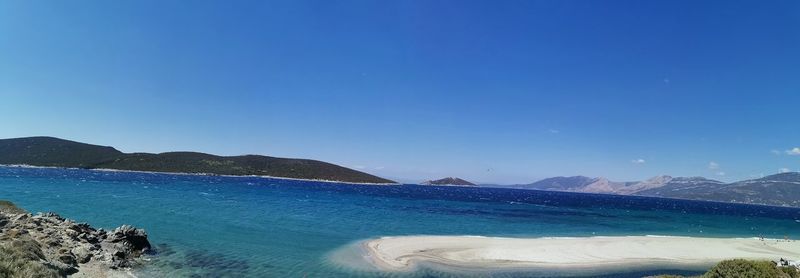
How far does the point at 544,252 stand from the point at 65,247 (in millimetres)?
33720

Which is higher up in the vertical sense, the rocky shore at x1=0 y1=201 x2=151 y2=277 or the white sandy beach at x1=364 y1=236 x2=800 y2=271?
the rocky shore at x1=0 y1=201 x2=151 y2=277

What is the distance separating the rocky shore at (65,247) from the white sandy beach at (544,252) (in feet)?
51.2

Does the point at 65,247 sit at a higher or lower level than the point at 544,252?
higher

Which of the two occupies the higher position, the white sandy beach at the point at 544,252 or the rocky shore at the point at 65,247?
the rocky shore at the point at 65,247

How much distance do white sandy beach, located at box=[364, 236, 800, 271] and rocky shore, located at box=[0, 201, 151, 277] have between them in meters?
15.6

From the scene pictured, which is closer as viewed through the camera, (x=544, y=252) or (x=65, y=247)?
(x=65, y=247)

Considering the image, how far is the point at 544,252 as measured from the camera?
34.9 meters

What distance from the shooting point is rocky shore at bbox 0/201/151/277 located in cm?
1616

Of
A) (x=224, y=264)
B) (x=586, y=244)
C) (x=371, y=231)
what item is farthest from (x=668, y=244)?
(x=224, y=264)

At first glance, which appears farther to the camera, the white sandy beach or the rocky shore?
the white sandy beach

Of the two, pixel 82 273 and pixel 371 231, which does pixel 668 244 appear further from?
pixel 82 273

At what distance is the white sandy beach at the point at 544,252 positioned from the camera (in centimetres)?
3009

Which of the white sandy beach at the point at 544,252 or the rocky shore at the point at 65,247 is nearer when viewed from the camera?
→ the rocky shore at the point at 65,247

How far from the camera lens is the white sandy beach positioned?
98.7 ft
